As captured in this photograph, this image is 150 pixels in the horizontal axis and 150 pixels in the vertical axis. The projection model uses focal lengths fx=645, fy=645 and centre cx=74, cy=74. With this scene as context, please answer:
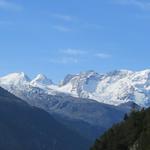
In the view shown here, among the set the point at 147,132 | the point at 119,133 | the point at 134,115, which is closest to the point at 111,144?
the point at 119,133

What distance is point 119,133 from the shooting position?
143 m

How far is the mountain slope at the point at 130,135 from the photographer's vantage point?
402 feet

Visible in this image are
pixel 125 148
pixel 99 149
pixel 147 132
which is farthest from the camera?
pixel 99 149

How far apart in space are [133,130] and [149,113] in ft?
25.1

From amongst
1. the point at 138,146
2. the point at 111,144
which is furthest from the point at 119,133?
the point at 138,146

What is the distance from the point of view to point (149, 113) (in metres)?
141

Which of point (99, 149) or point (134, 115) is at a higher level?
point (134, 115)

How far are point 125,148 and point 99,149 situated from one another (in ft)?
47.1

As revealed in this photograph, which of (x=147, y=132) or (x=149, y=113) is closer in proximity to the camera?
(x=147, y=132)

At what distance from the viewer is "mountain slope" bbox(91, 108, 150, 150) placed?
123m

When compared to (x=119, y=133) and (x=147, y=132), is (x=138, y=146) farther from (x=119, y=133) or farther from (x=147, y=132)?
(x=119, y=133)

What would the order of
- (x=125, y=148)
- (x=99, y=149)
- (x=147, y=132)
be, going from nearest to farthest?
(x=147, y=132) < (x=125, y=148) < (x=99, y=149)

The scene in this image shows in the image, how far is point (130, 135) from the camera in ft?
441

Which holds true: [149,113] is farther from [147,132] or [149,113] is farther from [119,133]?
[147,132]
